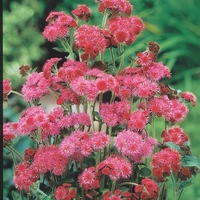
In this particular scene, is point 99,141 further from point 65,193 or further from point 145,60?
point 145,60

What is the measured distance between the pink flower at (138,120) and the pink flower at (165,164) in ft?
0.33

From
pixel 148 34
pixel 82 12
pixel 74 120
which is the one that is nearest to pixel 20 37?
pixel 148 34

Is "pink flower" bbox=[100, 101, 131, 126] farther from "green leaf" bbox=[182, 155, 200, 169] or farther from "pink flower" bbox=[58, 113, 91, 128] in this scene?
"green leaf" bbox=[182, 155, 200, 169]

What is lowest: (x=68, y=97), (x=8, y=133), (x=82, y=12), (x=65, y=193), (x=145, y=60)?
(x=65, y=193)

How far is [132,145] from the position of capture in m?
2.02

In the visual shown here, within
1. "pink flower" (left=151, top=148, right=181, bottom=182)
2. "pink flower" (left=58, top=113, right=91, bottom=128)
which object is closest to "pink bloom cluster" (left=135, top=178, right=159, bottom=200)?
"pink flower" (left=151, top=148, right=181, bottom=182)

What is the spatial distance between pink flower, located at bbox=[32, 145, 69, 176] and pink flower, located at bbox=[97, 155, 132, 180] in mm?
130

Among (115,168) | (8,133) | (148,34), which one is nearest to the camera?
(115,168)

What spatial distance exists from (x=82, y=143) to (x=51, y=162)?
11cm

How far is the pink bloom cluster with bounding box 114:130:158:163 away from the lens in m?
2.02

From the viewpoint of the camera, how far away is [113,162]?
6.53 feet

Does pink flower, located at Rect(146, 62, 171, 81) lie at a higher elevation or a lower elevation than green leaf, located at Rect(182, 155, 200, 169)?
higher

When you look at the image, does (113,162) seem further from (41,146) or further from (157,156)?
(41,146)

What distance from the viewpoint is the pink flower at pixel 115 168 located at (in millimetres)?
1965
